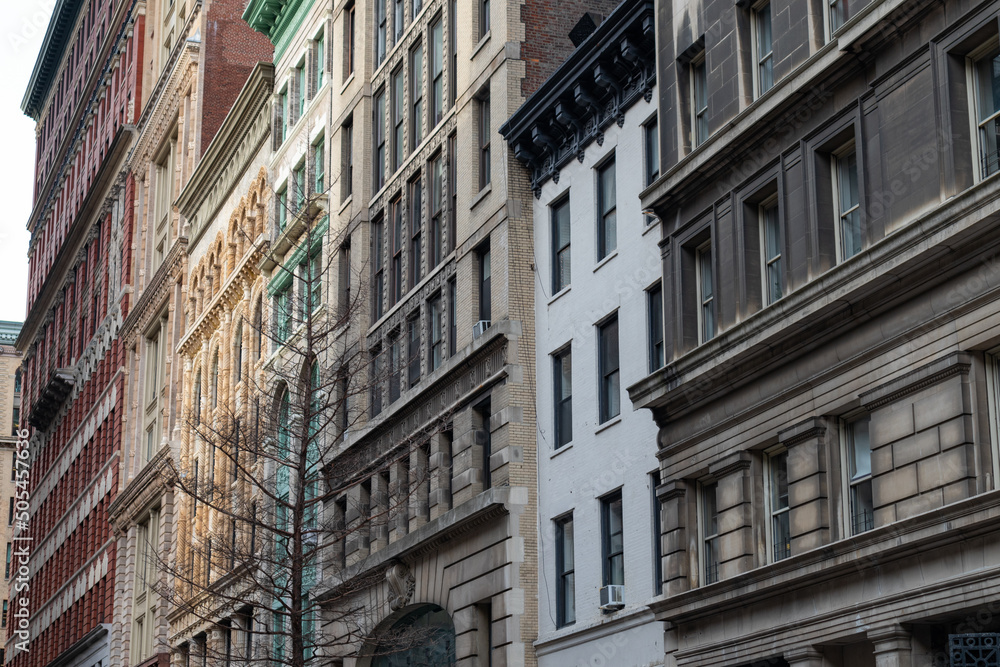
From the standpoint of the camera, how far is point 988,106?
21109 millimetres

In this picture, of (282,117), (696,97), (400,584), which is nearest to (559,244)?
(696,97)

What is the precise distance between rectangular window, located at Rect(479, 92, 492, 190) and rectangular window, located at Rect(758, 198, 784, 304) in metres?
13.4

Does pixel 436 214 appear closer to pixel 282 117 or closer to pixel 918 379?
pixel 282 117

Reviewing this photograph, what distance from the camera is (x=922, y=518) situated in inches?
811

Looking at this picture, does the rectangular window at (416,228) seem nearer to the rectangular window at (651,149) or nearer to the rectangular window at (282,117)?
the rectangular window at (651,149)

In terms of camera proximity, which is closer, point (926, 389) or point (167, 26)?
point (926, 389)

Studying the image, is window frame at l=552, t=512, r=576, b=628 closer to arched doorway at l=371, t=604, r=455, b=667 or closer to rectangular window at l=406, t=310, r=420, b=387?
arched doorway at l=371, t=604, r=455, b=667

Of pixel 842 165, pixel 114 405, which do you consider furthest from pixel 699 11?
pixel 114 405

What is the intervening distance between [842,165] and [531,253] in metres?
13.1

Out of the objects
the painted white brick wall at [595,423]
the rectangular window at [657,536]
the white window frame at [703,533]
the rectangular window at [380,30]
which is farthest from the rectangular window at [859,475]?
the rectangular window at [380,30]

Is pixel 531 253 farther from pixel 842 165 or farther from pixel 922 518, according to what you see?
pixel 922 518

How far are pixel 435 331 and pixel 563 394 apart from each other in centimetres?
724

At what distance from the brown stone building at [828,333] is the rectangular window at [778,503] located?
1.4 inches

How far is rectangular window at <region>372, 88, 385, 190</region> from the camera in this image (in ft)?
154
